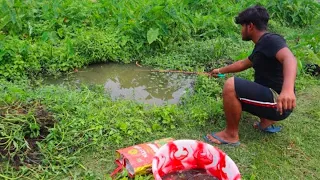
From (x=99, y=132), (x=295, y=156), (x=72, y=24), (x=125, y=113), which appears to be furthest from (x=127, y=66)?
(x=295, y=156)

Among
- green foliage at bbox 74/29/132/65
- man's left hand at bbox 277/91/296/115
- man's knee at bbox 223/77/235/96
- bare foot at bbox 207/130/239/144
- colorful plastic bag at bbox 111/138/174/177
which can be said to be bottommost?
bare foot at bbox 207/130/239/144

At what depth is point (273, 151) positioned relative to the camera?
3307 millimetres

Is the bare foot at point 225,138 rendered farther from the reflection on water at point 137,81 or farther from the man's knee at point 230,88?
the reflection on water at point 137,81

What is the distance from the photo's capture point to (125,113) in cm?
354

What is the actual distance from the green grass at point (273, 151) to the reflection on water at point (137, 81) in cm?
87

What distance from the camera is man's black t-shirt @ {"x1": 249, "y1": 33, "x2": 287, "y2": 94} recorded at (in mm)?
3070

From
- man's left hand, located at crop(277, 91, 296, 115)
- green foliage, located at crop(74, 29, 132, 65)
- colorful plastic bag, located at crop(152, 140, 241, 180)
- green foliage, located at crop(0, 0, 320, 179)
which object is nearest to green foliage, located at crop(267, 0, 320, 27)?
green foliage, located at crop(0, 0, 320, 179)

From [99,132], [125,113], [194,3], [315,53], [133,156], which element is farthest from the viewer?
[194,3]

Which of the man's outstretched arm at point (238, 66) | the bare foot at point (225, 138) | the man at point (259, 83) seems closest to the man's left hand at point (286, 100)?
the man at point (259, 83)

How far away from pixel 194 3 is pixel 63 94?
3444mm

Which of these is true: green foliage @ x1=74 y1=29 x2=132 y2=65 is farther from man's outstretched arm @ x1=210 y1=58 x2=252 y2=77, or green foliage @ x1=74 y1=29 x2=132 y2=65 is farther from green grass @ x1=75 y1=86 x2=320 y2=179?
green grass @ x1=75 y1=86 x2=320 y2=179

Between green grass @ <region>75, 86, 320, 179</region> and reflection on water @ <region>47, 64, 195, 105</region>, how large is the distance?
2.84 ft

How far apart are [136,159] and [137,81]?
188cm

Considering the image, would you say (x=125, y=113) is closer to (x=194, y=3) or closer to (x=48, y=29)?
(x=48, y=29)
